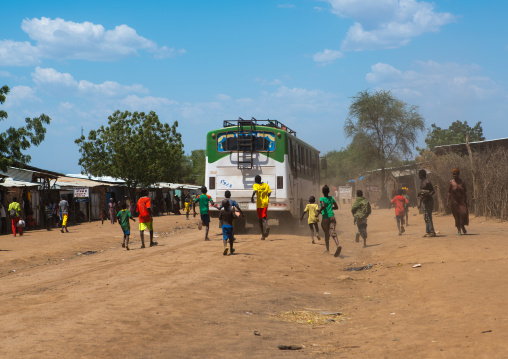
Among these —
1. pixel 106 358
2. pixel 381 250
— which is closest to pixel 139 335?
pixel 106 358

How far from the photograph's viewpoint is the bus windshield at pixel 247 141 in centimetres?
2072

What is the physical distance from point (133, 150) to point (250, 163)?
32.1 meters

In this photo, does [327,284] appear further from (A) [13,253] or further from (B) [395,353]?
(A) [13,253]

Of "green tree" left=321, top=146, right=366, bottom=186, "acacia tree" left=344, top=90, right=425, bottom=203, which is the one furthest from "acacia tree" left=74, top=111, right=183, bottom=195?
"green tree" left=321, top=146, right=366, bottom=186

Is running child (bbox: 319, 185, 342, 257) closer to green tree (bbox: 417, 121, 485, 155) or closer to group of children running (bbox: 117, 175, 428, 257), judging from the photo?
group of children running (bbox: 117, 175, 428, 257)

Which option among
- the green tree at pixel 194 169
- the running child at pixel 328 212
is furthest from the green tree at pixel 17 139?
the green tree at pixel 194 169

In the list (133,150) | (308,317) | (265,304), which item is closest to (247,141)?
(265,304)

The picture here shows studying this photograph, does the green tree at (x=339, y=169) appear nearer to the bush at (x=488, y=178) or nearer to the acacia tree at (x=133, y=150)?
the acacia tree at (x=133, y=150)

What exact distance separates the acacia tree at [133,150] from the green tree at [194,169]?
4706 cm

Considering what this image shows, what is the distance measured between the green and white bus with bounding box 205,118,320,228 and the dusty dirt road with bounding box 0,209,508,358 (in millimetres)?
4767

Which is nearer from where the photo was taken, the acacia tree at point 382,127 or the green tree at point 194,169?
the acacia tree at point 382,127

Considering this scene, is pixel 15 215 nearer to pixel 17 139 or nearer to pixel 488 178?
pixel 17 139

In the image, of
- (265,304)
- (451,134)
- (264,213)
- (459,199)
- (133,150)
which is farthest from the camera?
(451,134)

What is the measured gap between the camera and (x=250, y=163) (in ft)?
67.9
